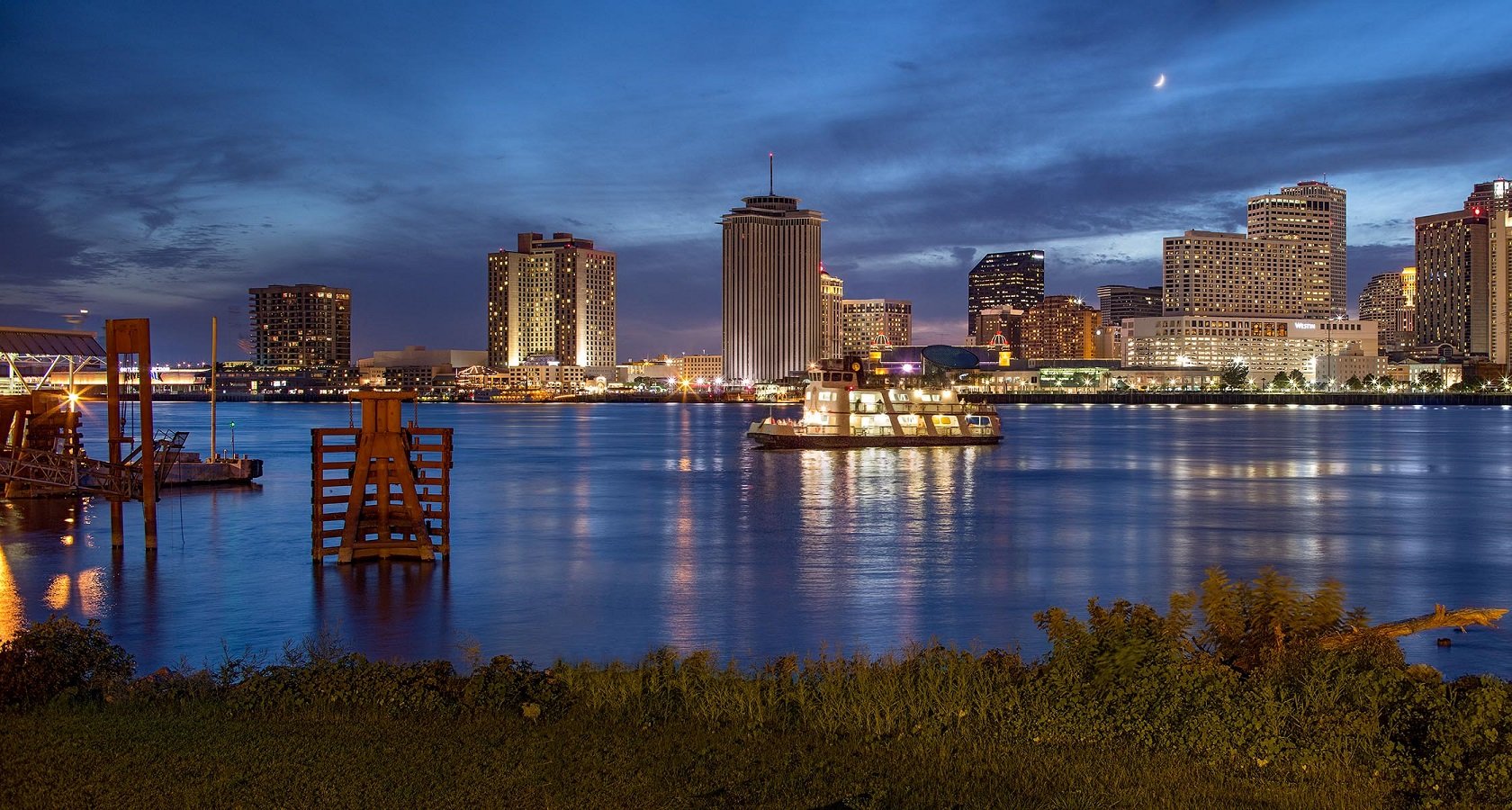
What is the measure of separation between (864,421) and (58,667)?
76.2 m

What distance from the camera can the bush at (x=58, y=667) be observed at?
11531 millimetres

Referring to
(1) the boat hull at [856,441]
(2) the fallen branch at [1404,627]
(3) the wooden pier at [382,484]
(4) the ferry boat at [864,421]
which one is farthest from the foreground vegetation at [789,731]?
(4) the ferry boat at [864,421]

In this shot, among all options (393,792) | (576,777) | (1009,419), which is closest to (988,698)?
(576,777)

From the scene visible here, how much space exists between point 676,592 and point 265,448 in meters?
73.3

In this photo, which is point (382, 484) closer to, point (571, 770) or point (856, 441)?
point (571, 770)

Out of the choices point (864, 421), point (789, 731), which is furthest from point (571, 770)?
point (864, 421)

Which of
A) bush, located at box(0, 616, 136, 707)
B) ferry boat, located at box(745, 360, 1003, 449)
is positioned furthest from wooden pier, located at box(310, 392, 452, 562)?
ferry boat, located at box(745, 360, 1003, 449)

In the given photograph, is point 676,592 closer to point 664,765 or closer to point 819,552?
point 819,552

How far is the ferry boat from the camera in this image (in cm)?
8538

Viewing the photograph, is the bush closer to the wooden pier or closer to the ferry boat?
the wooden pier

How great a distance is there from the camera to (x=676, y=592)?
92.1 feet

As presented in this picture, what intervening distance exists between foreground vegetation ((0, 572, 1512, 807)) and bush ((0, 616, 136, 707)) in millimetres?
27

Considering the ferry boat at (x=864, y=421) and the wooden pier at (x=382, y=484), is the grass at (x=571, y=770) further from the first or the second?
the ferry boat at (x=864, y=421)

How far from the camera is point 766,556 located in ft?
113
